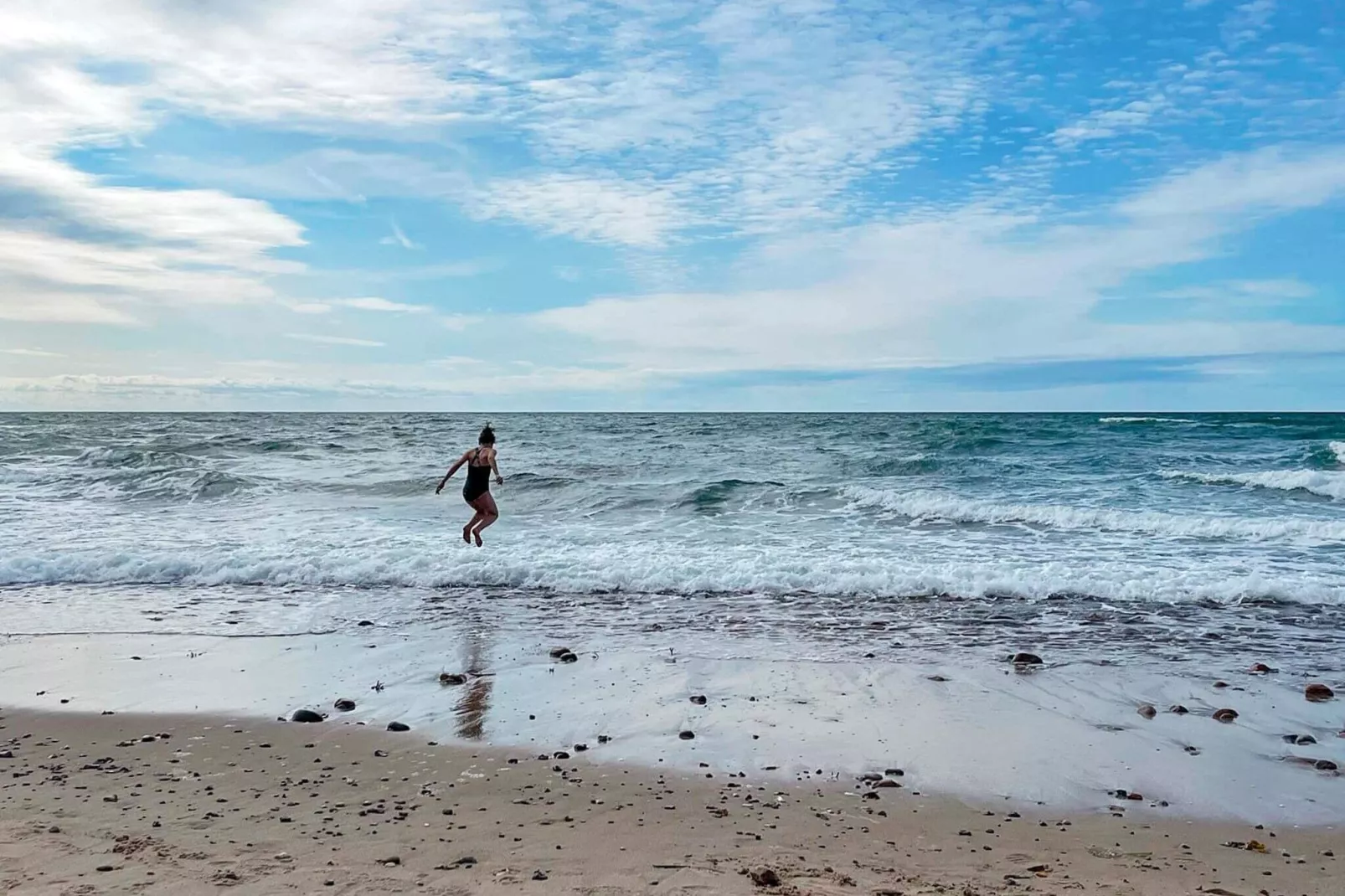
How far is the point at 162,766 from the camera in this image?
577 centimetres

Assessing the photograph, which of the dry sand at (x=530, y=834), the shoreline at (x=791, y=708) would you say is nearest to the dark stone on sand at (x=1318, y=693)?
the shoreline at (x=791, y=708)

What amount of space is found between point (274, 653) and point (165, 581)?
201 inches

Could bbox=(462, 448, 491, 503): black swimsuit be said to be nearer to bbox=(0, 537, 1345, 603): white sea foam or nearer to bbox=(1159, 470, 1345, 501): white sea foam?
bbox=(0, 537, 1345, 603): white sea foam

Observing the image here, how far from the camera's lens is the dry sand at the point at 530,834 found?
13.8 feet

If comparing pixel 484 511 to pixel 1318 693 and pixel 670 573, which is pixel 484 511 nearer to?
pixel 670 573

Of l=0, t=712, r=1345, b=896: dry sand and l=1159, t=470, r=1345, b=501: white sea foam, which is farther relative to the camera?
l=1159, t=470, r=1345, b=501: white sea foam

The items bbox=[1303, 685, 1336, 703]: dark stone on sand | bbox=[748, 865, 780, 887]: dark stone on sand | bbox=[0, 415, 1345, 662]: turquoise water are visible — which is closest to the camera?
bbox=[748, 865, 780, 887]: dark stone on sand

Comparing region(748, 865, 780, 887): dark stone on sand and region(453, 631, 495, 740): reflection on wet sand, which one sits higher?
region(748, 865, 780, 887): dark stone on sand

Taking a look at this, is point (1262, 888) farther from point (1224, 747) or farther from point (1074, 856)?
point (1224, 747)

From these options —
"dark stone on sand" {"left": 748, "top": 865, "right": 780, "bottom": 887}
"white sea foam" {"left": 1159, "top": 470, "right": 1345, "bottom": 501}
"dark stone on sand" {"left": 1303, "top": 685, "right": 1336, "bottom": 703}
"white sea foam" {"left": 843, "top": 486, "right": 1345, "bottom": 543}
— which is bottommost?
"dark stone on sand" {"left": 1303, "top": 685, "right": 1336, "bottom": 703}

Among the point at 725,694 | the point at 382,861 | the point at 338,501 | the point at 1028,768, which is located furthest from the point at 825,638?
the point at 338,501

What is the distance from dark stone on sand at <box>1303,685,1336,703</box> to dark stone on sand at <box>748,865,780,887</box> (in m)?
5.52

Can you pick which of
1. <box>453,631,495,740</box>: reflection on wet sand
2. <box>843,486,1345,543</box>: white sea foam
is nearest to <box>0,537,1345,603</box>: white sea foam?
<box>843,486,1345,543</box>: white sea foam

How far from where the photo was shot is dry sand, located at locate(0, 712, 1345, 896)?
4219 mm
